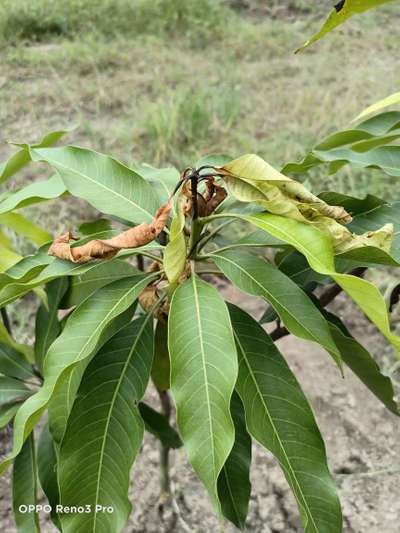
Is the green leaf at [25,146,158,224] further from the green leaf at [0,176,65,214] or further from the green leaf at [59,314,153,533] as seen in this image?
the green leaf at [59,314,153,533]

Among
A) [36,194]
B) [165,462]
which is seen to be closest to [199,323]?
[36,194]

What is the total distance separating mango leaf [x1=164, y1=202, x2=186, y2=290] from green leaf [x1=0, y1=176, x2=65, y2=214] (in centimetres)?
23

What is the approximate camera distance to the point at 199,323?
672mm

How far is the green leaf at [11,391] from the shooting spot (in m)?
0.99

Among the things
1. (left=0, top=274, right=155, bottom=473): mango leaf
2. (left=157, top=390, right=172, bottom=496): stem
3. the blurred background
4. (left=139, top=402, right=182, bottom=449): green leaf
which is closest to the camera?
(left=0, top=274, right=155, bottom=473): mango leaf

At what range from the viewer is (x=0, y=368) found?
1030mm

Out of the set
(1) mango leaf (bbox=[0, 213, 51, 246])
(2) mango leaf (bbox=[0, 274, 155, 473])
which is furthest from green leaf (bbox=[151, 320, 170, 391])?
(1) mango leaf (bbox=[0, 213, 51, 246])

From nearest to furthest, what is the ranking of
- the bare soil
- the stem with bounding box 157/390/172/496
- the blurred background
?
the stem with bounding box 157/390/172/496 < the bare soil < the blurred background

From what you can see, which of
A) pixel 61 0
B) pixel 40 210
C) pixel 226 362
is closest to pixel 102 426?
pixel 226 362

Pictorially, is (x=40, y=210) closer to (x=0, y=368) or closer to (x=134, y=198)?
(x=0, y=368)

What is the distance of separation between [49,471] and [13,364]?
21 cm

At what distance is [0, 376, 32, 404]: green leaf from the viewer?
3.25ft

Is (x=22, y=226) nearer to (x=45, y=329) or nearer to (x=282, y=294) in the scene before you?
(x=45, y=329)

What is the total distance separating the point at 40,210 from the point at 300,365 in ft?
4.25
